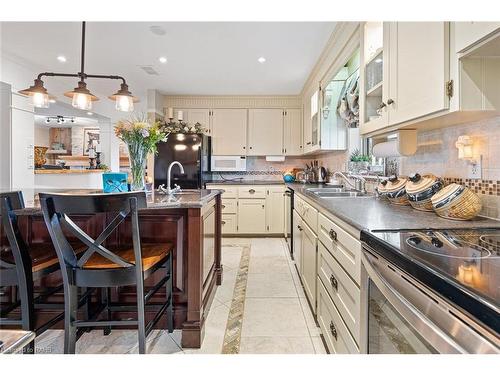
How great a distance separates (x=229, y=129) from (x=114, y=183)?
3275mm

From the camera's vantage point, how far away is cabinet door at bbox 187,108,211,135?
5.13 meters

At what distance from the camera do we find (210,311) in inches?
88.6

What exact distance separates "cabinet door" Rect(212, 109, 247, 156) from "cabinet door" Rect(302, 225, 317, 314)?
2.94m

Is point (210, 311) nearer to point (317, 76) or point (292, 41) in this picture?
point (292, 41)

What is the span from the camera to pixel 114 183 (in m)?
2.08

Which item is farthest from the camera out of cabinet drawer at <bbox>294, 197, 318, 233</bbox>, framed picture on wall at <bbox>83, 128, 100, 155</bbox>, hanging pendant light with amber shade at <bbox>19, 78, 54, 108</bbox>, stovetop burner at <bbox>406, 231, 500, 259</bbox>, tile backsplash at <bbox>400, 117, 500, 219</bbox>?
framed picture on wall at <bbox>83, 128, 100, 155</bbox>

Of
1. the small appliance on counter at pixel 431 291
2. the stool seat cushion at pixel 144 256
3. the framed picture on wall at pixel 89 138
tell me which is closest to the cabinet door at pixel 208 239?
the stool seat cushion at pixel 144 256

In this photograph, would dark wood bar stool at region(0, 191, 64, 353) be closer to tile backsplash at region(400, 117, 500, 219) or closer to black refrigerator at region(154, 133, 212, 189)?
tile backsplash at region(400, 117, 500, 219)

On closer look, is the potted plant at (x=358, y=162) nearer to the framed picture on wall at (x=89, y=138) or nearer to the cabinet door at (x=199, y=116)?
the cabinet door at (x=199, y=116)

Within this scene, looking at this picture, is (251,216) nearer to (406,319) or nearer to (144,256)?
(144,256)

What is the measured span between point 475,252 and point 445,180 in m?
0.96

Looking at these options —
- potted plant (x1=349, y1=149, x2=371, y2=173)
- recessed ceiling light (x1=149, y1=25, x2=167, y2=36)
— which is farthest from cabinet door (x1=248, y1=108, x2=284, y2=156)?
recessed ceiling light (x1=149, y1=25, x2=167, y2=36)

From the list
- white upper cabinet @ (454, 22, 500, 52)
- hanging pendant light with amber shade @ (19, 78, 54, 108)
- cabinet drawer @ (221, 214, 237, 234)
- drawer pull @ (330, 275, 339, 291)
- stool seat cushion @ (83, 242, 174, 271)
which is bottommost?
cabinet drawer @ (221, 214, 237, 234)
